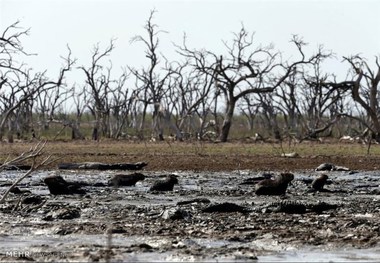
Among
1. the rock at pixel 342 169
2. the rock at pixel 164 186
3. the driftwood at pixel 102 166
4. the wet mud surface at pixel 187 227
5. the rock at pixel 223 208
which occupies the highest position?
the rock at pixel 342 169

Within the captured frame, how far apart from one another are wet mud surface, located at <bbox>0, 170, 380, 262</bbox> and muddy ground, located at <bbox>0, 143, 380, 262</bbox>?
0.01m

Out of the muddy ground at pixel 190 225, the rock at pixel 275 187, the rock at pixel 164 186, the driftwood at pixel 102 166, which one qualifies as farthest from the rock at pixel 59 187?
the driftwood at pixel 102 166

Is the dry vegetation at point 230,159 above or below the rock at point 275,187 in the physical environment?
above

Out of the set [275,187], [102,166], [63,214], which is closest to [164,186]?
[275,187]

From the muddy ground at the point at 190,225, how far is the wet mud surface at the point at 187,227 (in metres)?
0.01

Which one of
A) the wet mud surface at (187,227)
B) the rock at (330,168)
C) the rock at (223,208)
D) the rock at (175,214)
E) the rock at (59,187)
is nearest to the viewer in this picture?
the wet mud surface at (187,227)

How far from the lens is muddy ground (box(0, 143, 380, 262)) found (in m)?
8.62

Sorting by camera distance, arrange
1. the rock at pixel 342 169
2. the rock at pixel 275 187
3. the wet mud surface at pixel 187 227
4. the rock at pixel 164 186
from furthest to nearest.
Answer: the rock at pixel 342 169 < the rock at pixel 164 186 < the rock at pixel 275 187 < the wet mud surface at pixel 187 227

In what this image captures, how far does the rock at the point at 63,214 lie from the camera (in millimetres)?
11516

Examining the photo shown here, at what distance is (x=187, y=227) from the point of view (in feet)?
34.4

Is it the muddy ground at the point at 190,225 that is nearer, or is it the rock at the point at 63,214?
the muddy ground at the point at 190,225

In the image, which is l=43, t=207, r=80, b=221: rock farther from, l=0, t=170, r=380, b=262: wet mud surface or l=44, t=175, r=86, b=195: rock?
l=44, t=175, r=86, b=195: rock

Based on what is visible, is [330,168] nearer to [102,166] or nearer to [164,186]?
[102,166]

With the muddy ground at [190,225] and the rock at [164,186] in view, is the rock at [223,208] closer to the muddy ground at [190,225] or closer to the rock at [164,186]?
the muddy ground at [190,225]
